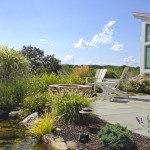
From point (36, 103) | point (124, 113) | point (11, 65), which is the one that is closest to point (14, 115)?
point (36, 103)

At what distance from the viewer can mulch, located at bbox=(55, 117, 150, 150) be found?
19.9 feet

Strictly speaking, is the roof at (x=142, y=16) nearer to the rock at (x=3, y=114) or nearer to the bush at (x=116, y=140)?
the rock at (x=3, y=114)

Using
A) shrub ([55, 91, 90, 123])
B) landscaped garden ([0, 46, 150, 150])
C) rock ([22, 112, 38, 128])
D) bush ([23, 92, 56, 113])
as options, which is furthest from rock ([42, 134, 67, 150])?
bush ([23, 92, 56, 113])

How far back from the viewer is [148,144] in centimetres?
616

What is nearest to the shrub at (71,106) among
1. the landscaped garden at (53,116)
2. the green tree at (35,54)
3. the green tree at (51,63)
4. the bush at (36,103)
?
the landscaped garden at (53,116)

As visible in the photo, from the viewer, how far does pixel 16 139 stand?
7.27 metres

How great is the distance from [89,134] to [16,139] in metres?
1.61

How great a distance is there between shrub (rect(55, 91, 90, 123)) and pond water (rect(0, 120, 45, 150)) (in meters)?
0.91

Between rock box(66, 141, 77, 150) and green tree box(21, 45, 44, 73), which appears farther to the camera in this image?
green tree box(21, 45, 44, 73)

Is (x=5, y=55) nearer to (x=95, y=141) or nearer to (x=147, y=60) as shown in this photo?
(x=95, y=141)

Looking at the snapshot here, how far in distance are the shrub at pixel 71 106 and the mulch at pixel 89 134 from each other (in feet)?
0.60

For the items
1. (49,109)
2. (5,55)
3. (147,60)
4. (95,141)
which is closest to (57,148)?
(95,141)

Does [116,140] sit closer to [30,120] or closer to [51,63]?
[30,120]

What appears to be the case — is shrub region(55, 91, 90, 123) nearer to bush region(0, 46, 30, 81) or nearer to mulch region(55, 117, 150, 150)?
mulch region(55, 117, 150, 150)
